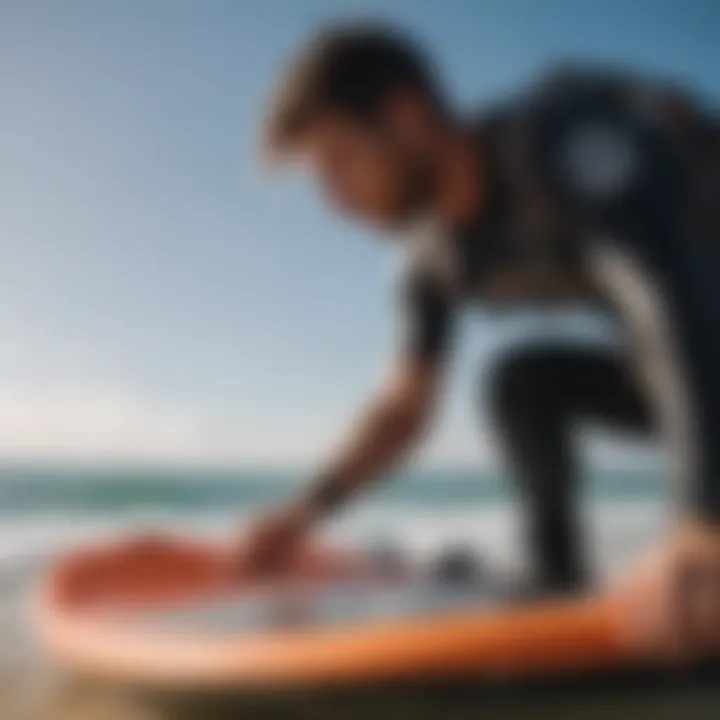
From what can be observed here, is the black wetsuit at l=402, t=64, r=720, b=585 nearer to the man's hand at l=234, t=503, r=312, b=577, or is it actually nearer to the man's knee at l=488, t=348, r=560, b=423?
the man's knee at l=488, t=348, r=560, b=423

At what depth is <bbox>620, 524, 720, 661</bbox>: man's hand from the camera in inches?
38.2

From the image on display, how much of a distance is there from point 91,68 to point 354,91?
26 centimetres

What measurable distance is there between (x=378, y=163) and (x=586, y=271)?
0.20m

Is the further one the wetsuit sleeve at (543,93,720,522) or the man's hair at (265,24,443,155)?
the man's hair at (265,24,443,155)

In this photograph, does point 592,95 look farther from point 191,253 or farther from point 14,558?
point 14,558

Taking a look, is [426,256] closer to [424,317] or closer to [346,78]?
[424,317]

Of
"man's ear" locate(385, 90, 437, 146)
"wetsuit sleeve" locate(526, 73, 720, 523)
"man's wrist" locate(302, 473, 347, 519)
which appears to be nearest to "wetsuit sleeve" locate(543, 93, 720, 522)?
"wetsuit sleeve" locate(526, 73, 720, 523)

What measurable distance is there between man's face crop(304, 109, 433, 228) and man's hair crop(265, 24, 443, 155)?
13 mm

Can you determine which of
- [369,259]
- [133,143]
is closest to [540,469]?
[369,259]

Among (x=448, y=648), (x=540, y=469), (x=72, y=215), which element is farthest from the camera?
(x=72, y=215)

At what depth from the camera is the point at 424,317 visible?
45.0 inches

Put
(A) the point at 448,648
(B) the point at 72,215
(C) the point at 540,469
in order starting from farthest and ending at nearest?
(B) the point at 72,215, (C) the point at 540,469, (A) the point at 448,648

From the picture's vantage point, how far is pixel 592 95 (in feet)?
3.74

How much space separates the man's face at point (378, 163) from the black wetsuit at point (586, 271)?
33 mm
